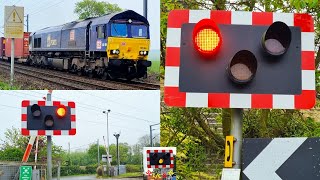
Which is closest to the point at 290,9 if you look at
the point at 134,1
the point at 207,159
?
the point at 207,159

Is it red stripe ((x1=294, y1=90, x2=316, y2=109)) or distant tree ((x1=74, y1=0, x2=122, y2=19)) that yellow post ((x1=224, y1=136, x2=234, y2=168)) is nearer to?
red stripe ((x1=294, y1=90, x2=316, y2=109))

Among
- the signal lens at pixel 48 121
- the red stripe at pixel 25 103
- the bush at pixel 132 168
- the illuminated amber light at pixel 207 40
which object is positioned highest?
the illuminated amber light at pixel 207 40

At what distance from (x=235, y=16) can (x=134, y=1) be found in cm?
1492

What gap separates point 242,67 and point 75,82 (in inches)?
638

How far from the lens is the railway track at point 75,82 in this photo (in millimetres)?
18578

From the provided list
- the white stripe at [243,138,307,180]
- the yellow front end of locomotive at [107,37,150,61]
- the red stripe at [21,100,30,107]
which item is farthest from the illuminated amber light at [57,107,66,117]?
the yellow front end of locomotive at [107,37,150,61]

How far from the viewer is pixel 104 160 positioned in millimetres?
28094

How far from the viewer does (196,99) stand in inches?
146

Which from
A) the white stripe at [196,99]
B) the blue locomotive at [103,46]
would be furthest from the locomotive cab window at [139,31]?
the white stripe at [196,99]

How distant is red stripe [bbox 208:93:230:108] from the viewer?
364cm

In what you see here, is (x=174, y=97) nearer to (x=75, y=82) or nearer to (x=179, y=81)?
(x=179, y=81)

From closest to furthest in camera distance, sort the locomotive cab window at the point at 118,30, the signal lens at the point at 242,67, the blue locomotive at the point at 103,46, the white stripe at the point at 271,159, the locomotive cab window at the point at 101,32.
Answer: the white stripe at the point at 271,159 < the signal lens at the point at 242,67 < the blue locomotive at the point at 103,46 < the locomotive cab window at the point at 118,30 < the locomotive cab window at the point at 101,32

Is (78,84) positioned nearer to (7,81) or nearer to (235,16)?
(7,81)

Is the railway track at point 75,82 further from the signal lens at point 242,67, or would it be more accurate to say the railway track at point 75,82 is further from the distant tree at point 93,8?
the signal lens at point 242,67
